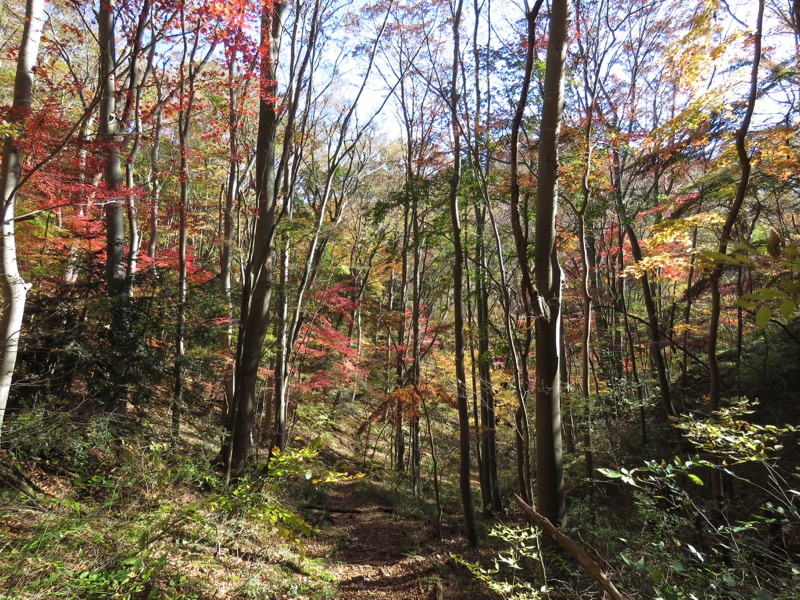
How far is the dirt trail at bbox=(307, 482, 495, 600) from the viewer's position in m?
5.72

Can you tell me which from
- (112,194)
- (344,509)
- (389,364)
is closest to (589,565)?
(112,194)

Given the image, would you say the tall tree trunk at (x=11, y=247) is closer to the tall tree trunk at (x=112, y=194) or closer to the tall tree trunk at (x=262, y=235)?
the tall tree trunk at (x=262, y=235)

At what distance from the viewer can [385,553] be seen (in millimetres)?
7059

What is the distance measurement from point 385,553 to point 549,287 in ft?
17.8

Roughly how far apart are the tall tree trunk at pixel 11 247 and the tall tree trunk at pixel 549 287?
4.97 meters

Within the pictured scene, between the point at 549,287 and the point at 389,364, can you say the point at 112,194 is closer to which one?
the point at 549,287

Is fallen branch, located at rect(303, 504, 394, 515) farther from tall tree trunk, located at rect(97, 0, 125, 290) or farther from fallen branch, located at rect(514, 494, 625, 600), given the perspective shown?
fallen branch, located at rect(514, 494, 625, 600)

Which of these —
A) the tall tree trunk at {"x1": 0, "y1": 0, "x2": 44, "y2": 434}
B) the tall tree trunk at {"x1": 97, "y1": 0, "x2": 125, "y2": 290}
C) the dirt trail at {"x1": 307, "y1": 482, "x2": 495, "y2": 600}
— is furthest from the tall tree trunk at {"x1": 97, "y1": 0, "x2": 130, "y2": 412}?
the dirt trail at {"x1": 307, "y1": 482, "x2": 495, "y2": 600}

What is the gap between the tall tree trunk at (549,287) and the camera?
4285 mm

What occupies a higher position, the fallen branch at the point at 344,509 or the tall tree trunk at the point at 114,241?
the tall tree trunk at the point at 114,241

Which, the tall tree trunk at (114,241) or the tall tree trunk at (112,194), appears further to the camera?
the tall tree trunk at (112,194)

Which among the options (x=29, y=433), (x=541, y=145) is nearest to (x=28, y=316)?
(x=29, y=433)

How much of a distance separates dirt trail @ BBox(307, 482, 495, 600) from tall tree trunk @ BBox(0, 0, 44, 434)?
4389mm

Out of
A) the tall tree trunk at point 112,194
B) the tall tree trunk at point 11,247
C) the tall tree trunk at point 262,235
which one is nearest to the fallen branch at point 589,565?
the tall tree trunk at point 11,247
